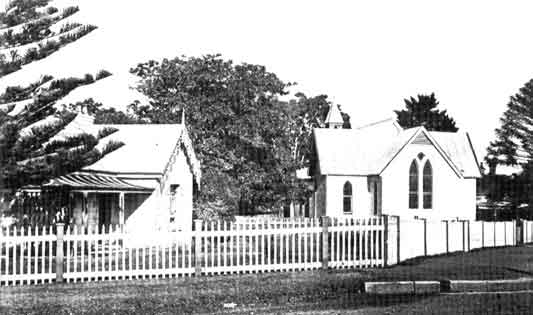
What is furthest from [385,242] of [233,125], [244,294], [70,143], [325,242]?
[233,125]

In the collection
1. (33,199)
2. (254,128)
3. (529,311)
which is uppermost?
(254,128)

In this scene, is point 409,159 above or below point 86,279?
above

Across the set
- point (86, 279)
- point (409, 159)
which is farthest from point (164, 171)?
point (409, 159)

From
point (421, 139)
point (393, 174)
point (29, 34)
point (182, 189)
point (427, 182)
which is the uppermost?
point (29, 34)

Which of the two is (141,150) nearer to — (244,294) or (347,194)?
(244,294)

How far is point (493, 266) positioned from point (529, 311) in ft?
18.3

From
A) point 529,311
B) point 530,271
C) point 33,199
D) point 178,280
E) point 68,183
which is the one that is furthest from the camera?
point 33,199

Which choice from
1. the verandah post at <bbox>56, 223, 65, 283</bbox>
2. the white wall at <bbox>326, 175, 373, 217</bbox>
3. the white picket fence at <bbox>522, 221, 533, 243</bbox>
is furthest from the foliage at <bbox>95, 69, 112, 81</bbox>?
the white wall at <bbox>326, 175, 373, 217</bbox>

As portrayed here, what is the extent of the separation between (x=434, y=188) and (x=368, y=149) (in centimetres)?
505

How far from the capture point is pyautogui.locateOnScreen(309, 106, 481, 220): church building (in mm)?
37438

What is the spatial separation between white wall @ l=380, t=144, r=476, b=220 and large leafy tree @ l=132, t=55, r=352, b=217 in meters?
5.68

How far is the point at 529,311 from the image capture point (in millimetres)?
11141

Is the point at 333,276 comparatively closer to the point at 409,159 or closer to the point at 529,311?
the point at 529,311

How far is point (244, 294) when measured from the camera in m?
13.0
